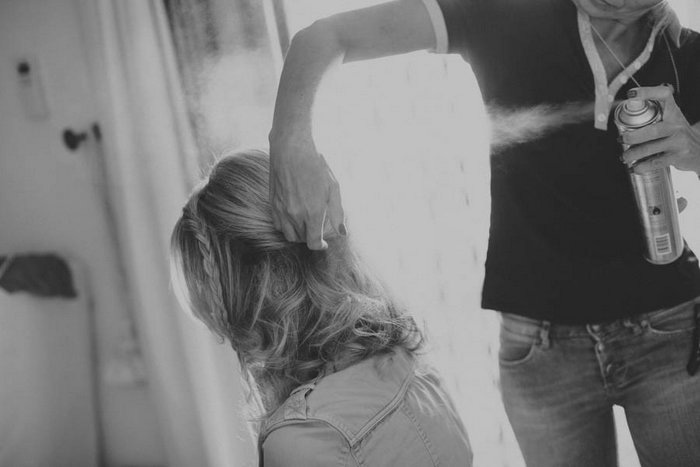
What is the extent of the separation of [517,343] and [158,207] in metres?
1.57

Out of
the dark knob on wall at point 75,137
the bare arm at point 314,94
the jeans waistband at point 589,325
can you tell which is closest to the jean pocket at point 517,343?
the jeans waistband at point 589,325

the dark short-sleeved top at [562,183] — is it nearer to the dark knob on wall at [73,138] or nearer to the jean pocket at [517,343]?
the jean pocket at [517,343]

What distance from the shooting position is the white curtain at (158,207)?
234 centimetres

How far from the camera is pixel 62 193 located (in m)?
2.72

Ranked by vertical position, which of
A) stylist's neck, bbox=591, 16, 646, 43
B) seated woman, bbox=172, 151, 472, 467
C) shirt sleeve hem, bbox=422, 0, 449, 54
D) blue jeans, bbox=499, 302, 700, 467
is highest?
shirt sleeve hem, bbox=422, 0, 449, 54

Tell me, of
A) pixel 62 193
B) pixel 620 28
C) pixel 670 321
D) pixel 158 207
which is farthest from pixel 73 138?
pixel 670 321

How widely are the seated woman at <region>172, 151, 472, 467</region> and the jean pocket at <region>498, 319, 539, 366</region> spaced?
0.25 m

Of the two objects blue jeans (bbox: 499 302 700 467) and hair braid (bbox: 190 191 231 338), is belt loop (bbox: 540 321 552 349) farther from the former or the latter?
hair braid (bbox: 190 191 231 338)

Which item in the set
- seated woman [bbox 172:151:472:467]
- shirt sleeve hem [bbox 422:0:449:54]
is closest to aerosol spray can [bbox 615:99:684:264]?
shirt sleeve hem [bbox 422:0:449:54]

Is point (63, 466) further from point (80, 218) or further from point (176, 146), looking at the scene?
point (176, 146)

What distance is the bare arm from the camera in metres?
0.83

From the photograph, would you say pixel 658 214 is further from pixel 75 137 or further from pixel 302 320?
pixel 75 137

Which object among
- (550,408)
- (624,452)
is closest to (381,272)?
(550,408)

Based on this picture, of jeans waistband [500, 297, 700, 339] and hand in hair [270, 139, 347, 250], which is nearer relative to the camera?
hand in hair [270, 139, 347, 250]
